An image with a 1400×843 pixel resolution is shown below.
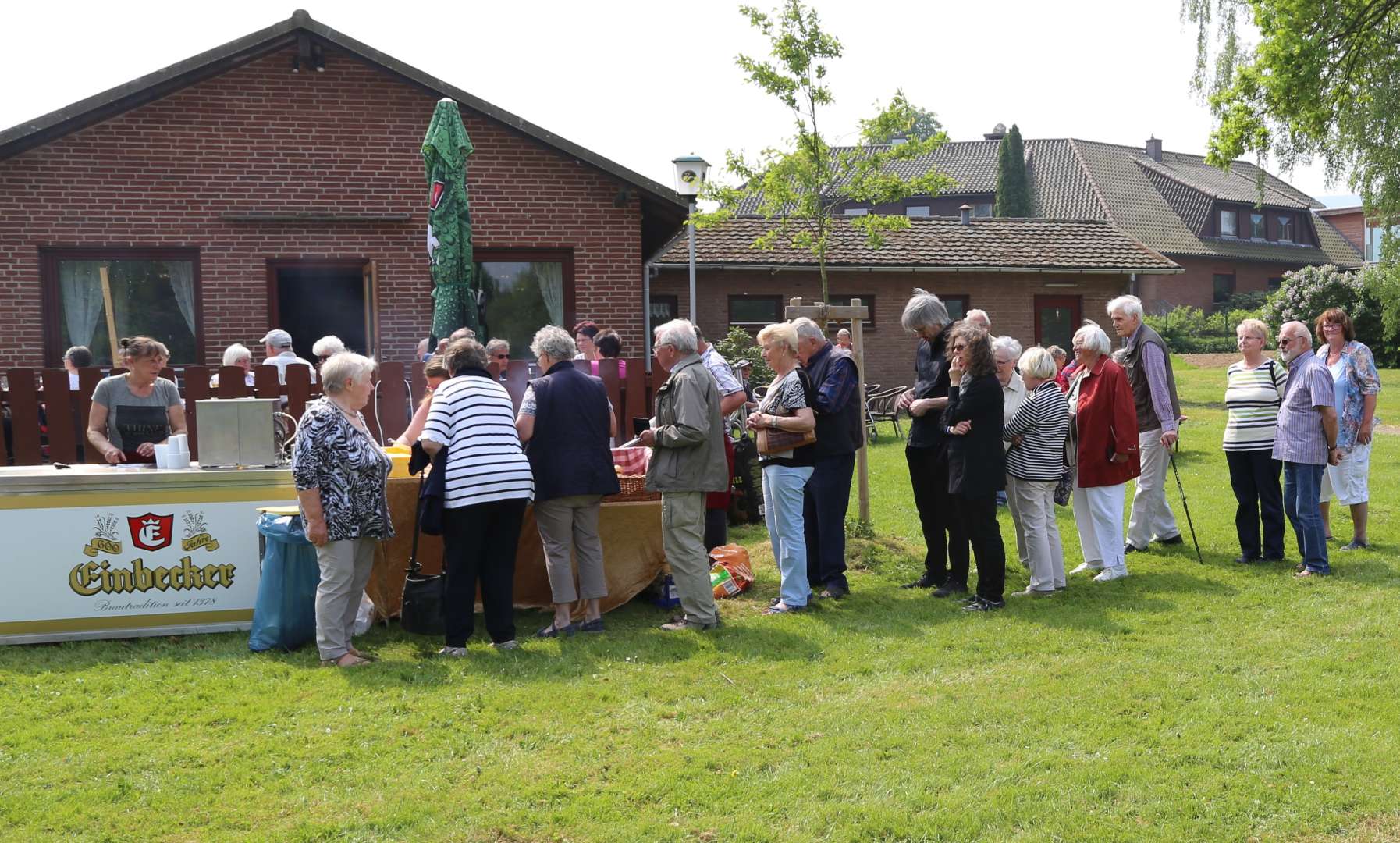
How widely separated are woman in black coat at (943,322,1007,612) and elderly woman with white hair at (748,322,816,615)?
2.86 feet

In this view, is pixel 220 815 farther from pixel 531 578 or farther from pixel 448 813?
pixel 531 578

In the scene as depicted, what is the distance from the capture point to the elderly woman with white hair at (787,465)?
7.02 meters

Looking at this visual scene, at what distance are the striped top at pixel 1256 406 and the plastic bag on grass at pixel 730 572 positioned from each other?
3.51 metres

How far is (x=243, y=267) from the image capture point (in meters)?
14.3

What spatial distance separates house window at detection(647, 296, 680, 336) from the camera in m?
24.1

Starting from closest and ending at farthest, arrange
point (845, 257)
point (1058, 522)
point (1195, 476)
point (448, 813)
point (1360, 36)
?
point (448, 813), point (1058, 522), point (1195, 476), point (1360, 36), point (845, 257)

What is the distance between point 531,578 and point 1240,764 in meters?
4.14

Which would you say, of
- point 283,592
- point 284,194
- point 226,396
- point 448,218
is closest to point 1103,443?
point 283,592

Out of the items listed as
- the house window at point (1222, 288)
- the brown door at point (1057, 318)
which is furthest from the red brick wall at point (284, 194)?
the house window at point (1222, 288)

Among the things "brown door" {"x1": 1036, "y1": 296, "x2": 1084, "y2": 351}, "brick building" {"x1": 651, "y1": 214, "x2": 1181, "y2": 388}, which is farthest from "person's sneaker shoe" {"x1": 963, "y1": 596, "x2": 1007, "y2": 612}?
"brown door" {"x1": 1036, "y1": 296, "x2": 1084, "y2": 351}

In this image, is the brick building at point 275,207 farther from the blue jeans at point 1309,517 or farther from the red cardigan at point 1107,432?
the blue jeans at point 1309,517

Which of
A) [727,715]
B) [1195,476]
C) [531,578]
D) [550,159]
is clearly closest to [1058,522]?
[1195,476]

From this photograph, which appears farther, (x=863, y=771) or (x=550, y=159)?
(x=550, y=159)

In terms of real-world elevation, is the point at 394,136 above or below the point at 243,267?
above
